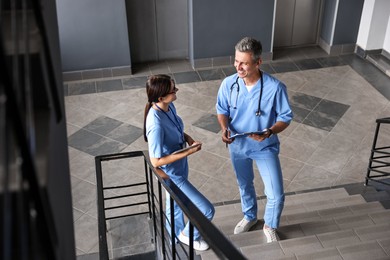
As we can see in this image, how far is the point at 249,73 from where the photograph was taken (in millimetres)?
3266

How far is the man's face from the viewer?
315 centimetres

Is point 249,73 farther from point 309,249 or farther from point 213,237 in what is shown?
point 213,237

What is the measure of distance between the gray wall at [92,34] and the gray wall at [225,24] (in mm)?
1255

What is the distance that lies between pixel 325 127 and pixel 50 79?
541 cm

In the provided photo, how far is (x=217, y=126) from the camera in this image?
21.1 feet

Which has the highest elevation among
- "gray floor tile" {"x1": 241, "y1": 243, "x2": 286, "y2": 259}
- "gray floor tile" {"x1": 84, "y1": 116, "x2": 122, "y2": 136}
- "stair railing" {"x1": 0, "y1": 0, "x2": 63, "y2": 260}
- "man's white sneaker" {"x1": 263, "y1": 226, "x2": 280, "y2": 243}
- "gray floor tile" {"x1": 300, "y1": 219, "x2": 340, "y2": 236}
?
"stair railing" {"x1": 0, "y1": 0, "x2": 63, "y2": 260}

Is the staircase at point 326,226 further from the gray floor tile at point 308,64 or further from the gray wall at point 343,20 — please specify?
the gray wall at point 343,20

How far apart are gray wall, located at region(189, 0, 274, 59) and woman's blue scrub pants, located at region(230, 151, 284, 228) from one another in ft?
15.2

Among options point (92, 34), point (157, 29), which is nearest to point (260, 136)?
point (92, 34)

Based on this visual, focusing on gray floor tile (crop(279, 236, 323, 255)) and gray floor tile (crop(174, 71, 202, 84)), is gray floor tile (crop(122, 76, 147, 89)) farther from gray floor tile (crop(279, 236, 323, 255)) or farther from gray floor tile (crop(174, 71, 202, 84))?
gray floor tile (crop(279, 236, 323, 255))

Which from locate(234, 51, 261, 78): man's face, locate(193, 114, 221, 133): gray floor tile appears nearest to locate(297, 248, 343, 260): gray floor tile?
locate(234, 51, 261, 78): man's face

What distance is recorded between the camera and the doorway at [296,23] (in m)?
8.49

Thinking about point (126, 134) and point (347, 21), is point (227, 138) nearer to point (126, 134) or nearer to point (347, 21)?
point (126, 134)

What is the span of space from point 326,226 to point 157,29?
5.24 meters
